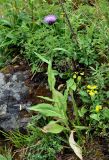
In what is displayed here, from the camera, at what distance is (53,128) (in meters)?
3.40

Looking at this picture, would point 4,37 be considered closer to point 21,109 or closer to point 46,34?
point 46,34

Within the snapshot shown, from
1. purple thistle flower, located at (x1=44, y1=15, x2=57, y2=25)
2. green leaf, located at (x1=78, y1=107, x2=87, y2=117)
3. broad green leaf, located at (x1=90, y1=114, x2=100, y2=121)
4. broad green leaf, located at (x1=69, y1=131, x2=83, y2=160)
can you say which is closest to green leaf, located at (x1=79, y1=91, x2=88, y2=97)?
green leaf, located at (x1=78, y1=107, x2=87, y2=117)

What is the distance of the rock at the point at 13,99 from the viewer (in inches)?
149

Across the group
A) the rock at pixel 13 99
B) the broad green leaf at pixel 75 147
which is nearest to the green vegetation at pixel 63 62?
the broad green leaf at pixel 75 147

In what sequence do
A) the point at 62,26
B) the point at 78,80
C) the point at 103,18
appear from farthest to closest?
the point at 62,26 → the point at 103,18 → the point at 78,80

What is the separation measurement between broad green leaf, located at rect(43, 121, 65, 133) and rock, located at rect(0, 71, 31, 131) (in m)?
0.40

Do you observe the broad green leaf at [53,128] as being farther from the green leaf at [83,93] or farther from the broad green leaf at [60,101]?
the green leaf at [83,93]

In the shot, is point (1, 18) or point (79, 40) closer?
point (79, 40)

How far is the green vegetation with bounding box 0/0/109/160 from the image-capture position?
3.41 metres

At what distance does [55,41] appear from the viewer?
159 inches

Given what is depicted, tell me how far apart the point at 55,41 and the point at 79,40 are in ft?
0.86

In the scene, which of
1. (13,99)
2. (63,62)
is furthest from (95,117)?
(13,99)

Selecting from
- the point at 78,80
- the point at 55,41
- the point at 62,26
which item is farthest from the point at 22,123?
the point at 62,26

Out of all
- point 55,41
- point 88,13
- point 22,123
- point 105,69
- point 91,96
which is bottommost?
point 22,123
